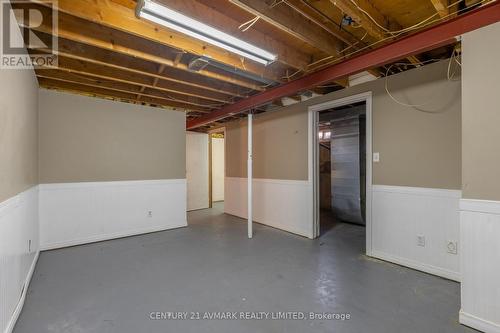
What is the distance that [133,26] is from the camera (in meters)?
2.09

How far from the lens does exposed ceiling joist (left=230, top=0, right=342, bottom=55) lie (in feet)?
6.12

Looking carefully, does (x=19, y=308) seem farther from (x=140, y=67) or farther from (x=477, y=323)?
(x=477, y=323)

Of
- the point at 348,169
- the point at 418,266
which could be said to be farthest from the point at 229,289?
the point at 348,169

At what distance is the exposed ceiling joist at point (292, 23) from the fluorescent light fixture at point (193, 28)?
0.34 metres

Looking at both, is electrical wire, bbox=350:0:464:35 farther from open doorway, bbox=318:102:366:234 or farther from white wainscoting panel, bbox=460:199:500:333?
open doorway, bbox=318:102:366:234

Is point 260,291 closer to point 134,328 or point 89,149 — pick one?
point 134,328

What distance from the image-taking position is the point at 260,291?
2.29 meters

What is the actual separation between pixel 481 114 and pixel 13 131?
145 inches

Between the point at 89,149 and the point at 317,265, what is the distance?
390 centimetres

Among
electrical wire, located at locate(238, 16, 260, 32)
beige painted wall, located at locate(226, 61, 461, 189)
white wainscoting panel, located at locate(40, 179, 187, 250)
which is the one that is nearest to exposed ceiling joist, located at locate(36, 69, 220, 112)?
white wainscoting panel, located at locate(40, 179, 187, 250)

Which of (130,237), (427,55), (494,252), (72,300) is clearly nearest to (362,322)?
(494,252)

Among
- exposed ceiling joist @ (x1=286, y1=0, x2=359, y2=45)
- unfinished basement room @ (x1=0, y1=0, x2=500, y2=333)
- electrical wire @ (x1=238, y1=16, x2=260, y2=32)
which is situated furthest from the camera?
electrical wire @ (x1=238, y1=16, x2=260, y2=32)

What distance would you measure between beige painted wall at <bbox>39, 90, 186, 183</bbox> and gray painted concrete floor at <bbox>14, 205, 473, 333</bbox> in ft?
4.09

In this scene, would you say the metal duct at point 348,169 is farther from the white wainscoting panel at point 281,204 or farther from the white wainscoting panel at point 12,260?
the white wainscoting panel at point 12,260
